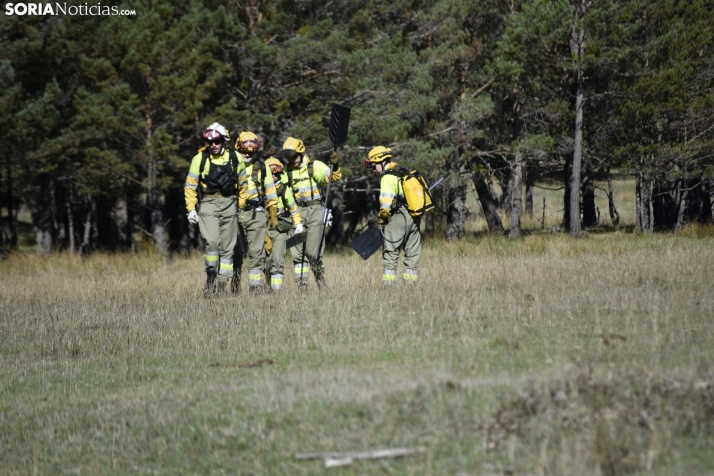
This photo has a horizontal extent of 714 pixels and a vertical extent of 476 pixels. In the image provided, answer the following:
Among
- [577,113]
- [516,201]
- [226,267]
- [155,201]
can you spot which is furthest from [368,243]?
[516,201]

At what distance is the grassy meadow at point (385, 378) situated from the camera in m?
5.39

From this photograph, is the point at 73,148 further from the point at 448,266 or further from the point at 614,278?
the point at 614,278

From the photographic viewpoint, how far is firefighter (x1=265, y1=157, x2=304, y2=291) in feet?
41.8

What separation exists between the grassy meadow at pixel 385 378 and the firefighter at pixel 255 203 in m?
0.89

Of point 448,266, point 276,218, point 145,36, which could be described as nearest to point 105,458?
point 276,218

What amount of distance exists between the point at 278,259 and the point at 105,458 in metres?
6.87

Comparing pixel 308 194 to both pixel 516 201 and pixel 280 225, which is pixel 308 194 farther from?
pixel 516 201

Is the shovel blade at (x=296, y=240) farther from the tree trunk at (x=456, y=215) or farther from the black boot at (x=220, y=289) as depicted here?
the tree trunk at (x=456, y=215)

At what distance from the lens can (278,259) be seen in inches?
509

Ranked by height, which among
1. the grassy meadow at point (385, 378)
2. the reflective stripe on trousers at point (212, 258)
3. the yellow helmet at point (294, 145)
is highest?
the yellow helmet at point (294, 145)

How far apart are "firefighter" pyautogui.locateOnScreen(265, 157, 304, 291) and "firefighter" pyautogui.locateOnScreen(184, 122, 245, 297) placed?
28.6 inches

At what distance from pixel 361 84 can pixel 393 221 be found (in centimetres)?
1243

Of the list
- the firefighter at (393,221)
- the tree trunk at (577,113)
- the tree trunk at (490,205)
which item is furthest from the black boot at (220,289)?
the tree trunk at (490,205)

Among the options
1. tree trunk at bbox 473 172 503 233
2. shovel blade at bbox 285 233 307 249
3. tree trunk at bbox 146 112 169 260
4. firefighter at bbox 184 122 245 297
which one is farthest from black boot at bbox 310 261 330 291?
tree trunk at bbox 473 172 503 233
